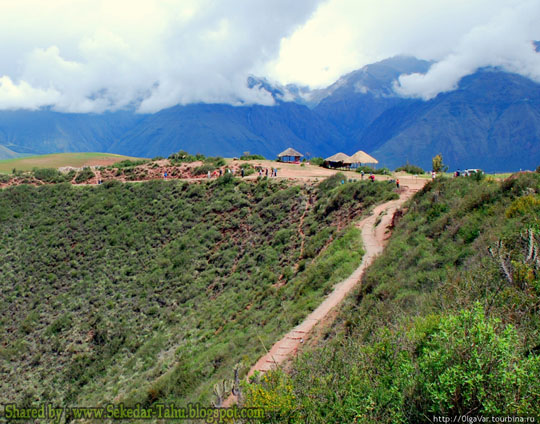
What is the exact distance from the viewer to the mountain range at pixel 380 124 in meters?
93.6

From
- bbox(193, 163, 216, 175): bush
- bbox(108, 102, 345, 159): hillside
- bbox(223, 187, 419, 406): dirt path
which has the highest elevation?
bbox(108, 102, 345, 159): hillside

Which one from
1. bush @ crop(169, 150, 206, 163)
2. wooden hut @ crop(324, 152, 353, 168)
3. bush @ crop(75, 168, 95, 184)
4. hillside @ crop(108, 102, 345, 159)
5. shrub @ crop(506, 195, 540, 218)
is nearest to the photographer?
shrub @ crop(506, 195, 540, 218)

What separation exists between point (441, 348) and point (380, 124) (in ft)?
476

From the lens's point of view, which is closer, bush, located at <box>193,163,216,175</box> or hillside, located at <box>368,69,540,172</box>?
bush, located at <box>193,163,216,175</box>

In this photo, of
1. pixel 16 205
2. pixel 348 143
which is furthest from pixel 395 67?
pixel 16 205

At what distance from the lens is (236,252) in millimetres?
25062

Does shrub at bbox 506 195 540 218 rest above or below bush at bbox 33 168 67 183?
below

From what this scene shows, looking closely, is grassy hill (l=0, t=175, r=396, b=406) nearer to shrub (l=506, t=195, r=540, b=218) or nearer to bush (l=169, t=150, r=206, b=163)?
shrub (l=506, t=195, r=540, b=218)

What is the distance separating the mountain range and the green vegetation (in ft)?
301

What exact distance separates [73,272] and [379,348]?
25882 millimetres

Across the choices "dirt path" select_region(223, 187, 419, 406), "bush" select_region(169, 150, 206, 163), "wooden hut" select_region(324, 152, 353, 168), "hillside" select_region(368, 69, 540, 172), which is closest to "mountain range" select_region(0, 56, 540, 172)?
"hillside" select_region(368, 69, 540, 172)

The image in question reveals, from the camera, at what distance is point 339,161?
137 feet

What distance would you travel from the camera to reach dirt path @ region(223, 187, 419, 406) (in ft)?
34.4

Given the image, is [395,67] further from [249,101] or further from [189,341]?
[189,341]
